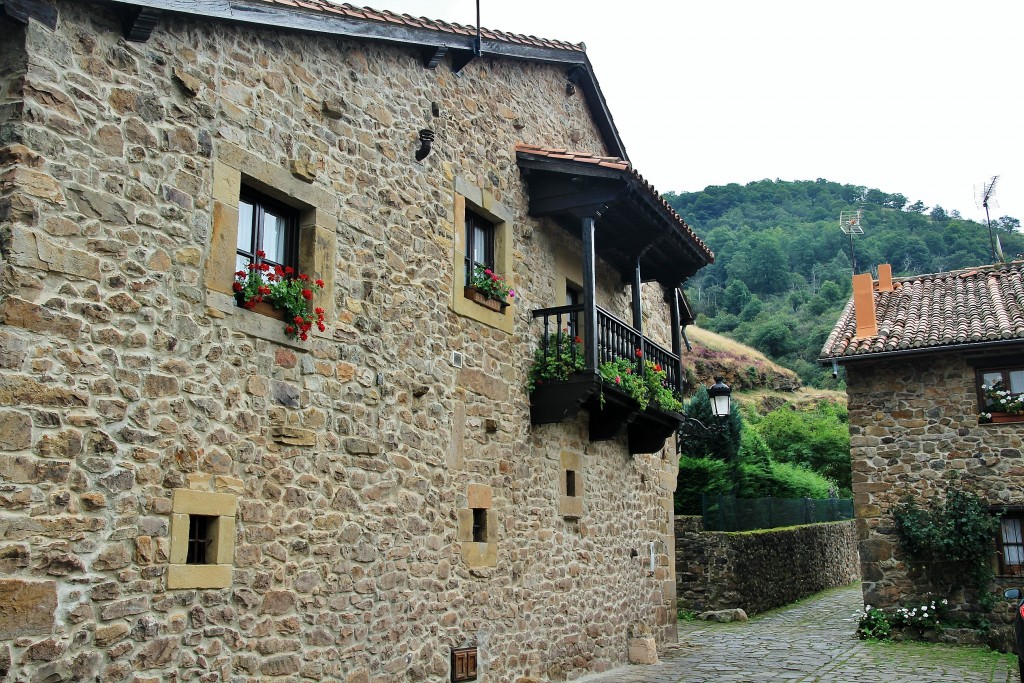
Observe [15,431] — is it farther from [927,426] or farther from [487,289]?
[927,426]

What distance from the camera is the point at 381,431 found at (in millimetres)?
7418

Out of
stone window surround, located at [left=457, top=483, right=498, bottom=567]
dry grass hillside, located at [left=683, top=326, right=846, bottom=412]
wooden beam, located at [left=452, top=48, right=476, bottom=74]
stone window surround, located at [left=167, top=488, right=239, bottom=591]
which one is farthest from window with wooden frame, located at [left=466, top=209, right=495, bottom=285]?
dry grass hillside, located at [left=683, top=326, right=846, bottom=412]

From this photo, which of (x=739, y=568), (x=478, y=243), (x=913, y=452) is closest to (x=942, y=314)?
(x=913, y=452)

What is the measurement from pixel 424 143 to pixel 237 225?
2.44m

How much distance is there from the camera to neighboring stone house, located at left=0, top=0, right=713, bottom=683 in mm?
5062

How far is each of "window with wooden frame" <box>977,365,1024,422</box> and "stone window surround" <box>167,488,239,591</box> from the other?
1141 centimetres

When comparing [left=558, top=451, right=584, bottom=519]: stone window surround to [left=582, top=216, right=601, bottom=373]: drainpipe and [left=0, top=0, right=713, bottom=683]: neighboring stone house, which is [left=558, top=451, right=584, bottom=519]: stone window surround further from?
[left=582, top=216, right=601, bottom=373]: drainpipe

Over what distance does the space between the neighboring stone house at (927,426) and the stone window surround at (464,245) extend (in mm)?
6492

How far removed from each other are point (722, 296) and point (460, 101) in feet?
175

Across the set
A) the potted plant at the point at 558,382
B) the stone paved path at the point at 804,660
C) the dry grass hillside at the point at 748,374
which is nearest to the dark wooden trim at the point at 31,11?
the potted plant at the point at 558,382

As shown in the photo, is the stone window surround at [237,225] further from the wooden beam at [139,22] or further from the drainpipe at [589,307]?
the drainpipe at [589,307]

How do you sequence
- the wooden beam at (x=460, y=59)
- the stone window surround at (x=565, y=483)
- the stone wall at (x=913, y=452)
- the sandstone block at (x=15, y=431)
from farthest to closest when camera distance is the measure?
the stone wall at (x=913, y=452) < the stone window surround at (x=565, y=483) < the wooden beam at (x=460, y=59) < the sandstone block at (x=15, y=431)

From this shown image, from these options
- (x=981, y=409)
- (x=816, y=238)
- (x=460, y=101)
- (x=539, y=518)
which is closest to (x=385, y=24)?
(x=460, y=101)

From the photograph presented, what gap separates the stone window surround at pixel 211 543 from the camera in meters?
5.54
